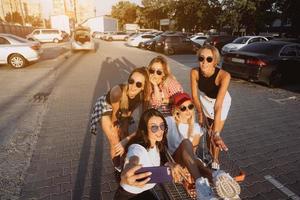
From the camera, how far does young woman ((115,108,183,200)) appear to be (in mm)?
2192

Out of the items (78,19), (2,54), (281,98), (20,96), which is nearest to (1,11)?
(78,19)

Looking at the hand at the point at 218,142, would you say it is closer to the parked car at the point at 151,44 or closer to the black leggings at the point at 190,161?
the black leggings at the point at 190,161

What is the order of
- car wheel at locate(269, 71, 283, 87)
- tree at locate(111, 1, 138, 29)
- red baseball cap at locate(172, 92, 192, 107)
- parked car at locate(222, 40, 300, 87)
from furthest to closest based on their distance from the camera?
1. tree at locate(111, 1, 138, 29)
2. car wheel at locate(269, 71, 283, 87)
3. parked car at locate(222, 40, 300, 87)
4. red baseball cap at locate(172, 92, 192, 107)

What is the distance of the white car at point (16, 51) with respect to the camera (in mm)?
13531

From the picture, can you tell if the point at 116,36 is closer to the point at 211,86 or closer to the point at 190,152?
the point at 211,86

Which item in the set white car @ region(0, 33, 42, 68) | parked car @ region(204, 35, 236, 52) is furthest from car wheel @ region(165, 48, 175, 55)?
white car @ region(0, 33, 42, 68)

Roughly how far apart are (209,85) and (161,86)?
661 millimetres

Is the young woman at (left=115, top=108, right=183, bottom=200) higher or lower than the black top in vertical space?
lower

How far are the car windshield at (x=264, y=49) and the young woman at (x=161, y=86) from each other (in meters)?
7.09

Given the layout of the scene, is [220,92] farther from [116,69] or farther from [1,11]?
[1,11]

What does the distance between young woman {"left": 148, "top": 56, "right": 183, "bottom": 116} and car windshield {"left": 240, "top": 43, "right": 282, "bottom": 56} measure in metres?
7.09

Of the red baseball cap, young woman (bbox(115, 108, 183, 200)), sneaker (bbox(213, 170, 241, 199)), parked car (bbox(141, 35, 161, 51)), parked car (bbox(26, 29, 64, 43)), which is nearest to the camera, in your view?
sneaker (bbox(213, 170, 241, 199))

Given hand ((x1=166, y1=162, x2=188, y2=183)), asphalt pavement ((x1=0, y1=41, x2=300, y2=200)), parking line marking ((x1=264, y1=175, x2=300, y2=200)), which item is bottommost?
asphalt pavement ((x1=0, y1=41, x2=300, y2=200))

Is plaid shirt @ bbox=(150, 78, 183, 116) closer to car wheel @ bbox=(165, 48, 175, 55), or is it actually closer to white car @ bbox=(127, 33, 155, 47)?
car wheel @ bbox=(165, 48, 175, 55)
